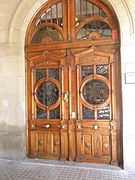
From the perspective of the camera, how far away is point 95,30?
12.4 ft

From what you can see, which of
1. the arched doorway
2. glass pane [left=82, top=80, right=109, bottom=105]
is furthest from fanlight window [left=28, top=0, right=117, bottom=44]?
glass pane [left=82, top=80, right=109, bottom=105]

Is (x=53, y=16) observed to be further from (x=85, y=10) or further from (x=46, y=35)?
(x=85, y=10)

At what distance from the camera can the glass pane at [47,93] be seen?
3953mm

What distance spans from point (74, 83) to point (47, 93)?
26.7 inches

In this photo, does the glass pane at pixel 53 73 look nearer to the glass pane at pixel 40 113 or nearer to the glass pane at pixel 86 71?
the glass pane at pixel 86 71

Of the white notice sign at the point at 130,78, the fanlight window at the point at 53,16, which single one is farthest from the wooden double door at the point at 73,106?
the fanlight window at the point at 53,16

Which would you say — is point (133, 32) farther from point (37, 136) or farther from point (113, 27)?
point (37, 136)

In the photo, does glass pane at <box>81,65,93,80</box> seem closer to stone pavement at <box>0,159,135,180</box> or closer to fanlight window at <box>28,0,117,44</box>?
fanlight window at <box>28,0,117,44</box>

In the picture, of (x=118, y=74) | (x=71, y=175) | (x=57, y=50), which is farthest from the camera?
(x=57, y=50)

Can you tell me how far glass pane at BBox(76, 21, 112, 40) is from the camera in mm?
3729

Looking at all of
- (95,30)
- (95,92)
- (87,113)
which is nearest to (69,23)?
(95,30)

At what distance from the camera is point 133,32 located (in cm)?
339

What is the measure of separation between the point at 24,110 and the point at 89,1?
2.88 meters

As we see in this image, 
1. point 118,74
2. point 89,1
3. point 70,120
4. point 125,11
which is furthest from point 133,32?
point 70,120
